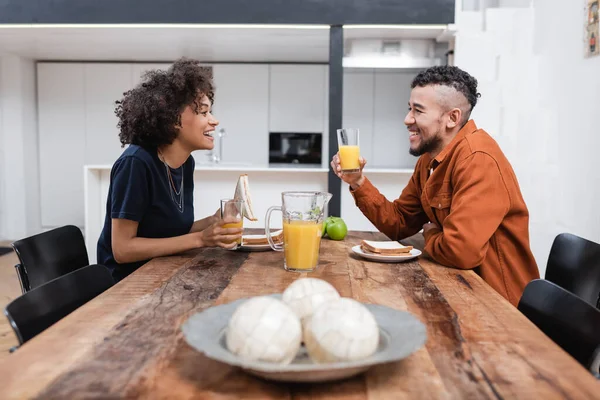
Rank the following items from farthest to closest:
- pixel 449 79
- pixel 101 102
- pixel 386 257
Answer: pixel 101 102 → pixel 449 79 → pixel 386 257

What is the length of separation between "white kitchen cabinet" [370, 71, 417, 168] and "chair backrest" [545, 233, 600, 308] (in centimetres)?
444

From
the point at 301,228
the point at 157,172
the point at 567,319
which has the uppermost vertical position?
the point at 157,172

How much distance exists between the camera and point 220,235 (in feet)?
5.48

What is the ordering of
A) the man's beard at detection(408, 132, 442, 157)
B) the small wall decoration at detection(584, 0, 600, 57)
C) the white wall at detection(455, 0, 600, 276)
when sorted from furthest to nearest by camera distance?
1. the white wall at detection(455, 0, 600, 276)
2. the small wall decoration at detection(584, 0, 600, 57)
3. the man's beard at detection(408, 132, 442, 157)

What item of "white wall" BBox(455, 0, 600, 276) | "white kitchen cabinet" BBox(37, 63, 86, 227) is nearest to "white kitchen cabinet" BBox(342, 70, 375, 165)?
"white wall" BBox(455, 0, 600, 276)

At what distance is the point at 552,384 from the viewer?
2.58 ft

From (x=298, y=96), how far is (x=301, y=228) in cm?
487

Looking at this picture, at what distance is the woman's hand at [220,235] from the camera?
1.66 m

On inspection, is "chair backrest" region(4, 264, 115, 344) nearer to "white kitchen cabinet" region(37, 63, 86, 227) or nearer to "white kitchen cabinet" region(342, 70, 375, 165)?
"white kitchen cabinet" region(342, 70, 375, 165)

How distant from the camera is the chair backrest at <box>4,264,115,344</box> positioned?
43.1 inches

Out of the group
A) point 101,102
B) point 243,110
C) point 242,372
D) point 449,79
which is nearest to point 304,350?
point 242,372

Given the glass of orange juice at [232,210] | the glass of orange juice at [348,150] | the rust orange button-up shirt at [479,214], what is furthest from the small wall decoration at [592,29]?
the glass of orange juice at [232,210]

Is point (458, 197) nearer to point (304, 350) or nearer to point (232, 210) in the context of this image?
point (232, 210)

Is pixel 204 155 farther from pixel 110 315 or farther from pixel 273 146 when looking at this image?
pixel 110 315
